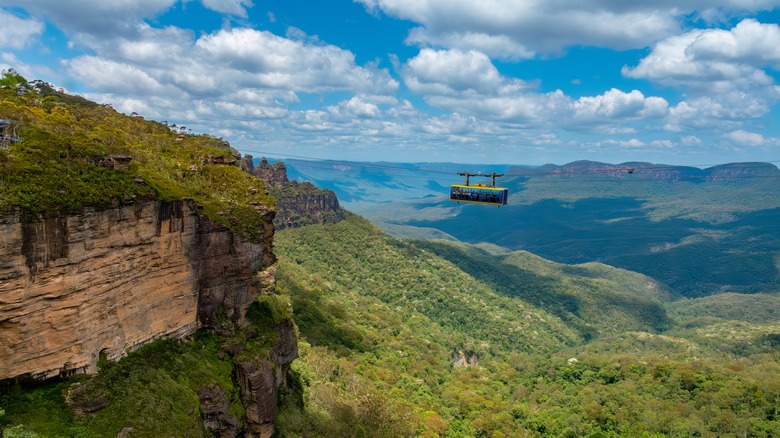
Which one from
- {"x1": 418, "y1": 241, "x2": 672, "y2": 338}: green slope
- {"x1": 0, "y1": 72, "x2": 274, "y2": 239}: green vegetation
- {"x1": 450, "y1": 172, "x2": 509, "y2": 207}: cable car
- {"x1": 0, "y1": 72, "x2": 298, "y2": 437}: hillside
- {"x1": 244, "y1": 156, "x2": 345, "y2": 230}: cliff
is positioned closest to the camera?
{"x1": 0, "y1": 72, "x2": 298, "y2": 437}: hillside

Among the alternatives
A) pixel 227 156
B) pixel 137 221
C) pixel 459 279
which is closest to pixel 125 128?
pixel 227 156

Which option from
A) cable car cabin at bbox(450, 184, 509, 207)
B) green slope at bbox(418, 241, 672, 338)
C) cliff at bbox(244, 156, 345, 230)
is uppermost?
cable car cabin at bbox(450, 184, 509, 207)

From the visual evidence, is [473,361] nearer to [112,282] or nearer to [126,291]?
[126,291]

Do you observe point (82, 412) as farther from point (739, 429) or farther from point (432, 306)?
point (432, 306)

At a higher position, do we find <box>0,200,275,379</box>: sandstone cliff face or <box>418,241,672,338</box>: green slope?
<box>0,200,275,379</box>: sandstone cliff face

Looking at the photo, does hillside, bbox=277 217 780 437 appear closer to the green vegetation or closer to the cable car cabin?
the green vegetation

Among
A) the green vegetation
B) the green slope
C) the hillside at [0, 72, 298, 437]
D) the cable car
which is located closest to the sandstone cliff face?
the hillside at [0, 72, 298, 437]
